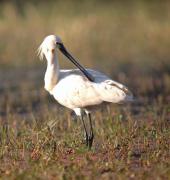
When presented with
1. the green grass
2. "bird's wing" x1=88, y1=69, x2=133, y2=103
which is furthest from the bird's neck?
"bird's wing" x1=88, y1=69, x2=133, y2=103

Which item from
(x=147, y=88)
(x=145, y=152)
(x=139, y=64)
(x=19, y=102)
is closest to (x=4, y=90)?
(x=19, y=102)

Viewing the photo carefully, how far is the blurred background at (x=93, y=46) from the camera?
1425cm

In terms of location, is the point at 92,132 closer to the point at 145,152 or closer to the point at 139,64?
the point at 145,152

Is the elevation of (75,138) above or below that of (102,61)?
below

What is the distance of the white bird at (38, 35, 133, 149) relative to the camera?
320 inches

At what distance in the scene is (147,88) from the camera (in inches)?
546

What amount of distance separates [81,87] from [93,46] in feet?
31.6

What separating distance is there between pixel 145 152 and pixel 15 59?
9.82 m

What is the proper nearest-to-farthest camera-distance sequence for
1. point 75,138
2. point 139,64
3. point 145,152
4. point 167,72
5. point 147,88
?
point 145,152, point 75,138, point 147,88, point 167,72, point 139,64

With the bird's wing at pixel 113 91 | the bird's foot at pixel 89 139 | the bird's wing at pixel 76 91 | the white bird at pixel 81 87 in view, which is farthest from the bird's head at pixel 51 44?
the bird's foot at pixel 89 139

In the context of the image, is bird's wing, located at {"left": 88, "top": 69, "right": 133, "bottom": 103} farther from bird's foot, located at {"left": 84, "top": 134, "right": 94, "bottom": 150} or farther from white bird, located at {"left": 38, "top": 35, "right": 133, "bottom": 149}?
bird's foot, located at {"left": 84, "top": 134, "right": 94, "bottom": 150}

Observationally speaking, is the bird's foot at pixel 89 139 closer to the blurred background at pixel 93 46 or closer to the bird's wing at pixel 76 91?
the bird's wing at pixel 76 91

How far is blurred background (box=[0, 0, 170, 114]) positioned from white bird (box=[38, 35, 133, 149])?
142 inches

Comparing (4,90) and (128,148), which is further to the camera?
(4,90)
